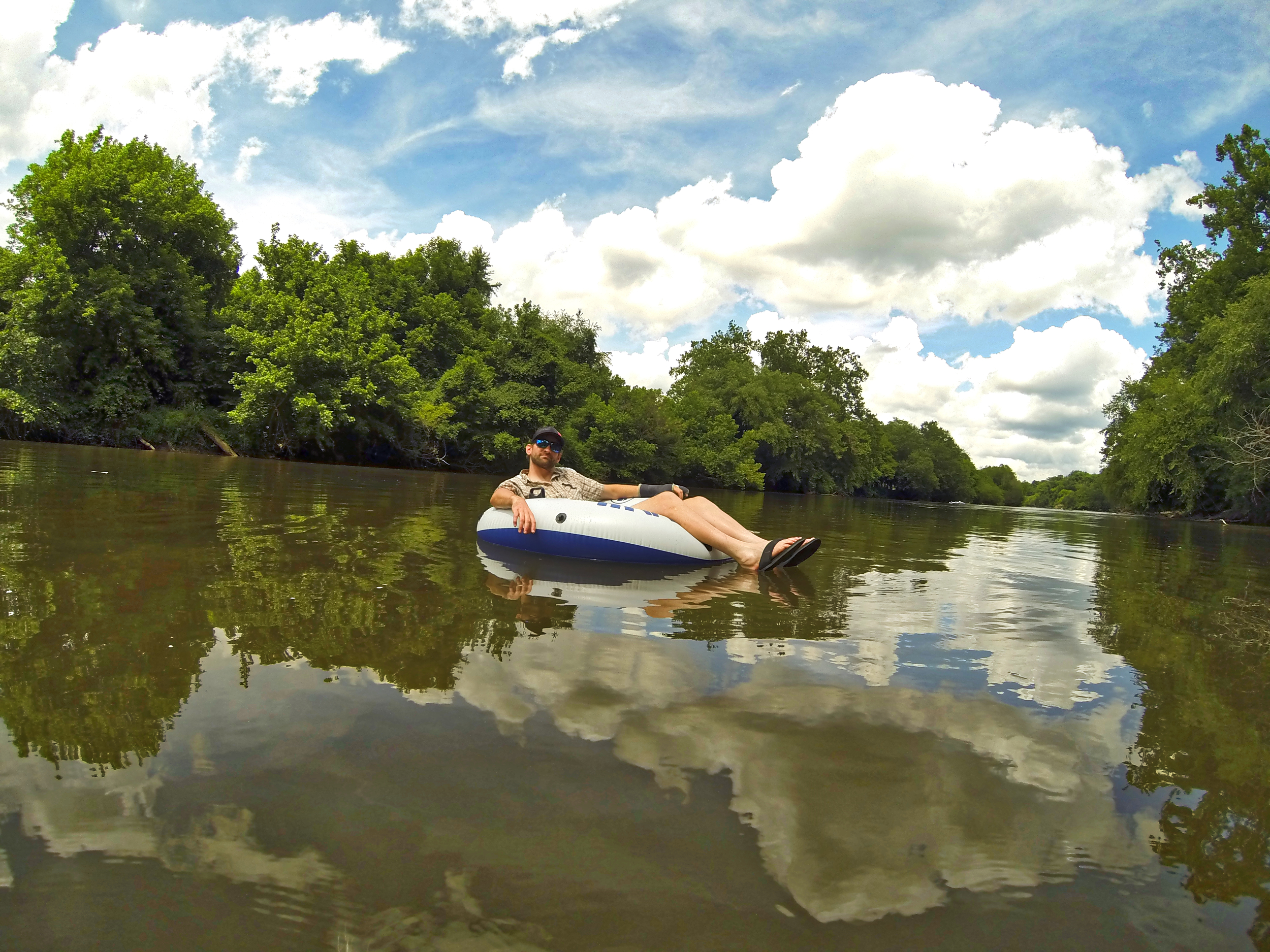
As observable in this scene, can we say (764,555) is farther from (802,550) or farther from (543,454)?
(543,454)

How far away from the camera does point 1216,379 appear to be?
2575 centimetres

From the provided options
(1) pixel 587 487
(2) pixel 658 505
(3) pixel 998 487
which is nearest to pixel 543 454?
(1) pixel 587 487

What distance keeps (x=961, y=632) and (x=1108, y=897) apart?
267 cm

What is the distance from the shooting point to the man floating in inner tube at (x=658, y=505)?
5.82 metres

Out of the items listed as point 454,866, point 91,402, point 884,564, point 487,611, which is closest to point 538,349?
point 91,402

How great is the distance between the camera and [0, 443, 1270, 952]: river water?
1388 millimetres

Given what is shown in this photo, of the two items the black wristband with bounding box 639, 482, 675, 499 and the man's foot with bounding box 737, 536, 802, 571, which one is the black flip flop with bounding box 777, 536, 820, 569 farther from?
the black wristband with bounding box 639, 482, 675, 499

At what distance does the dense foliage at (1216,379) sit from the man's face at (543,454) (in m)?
27.9

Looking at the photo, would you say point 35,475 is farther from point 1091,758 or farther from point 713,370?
point 713,370

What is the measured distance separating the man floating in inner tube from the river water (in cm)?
132

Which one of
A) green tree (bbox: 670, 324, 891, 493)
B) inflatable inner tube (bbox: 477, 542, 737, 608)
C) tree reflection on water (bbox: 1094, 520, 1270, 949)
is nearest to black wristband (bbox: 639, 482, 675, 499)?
inflatable inner tube (bbox: 477, 542, 737, 608)

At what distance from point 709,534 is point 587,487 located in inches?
59.2

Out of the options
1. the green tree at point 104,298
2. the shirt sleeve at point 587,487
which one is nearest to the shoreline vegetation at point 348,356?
the green tree at point 104,298

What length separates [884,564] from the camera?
7.51 m
